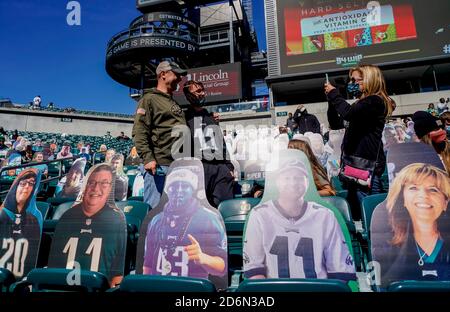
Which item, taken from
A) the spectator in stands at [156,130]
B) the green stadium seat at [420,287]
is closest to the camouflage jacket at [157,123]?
the spectator in stands at [156,130]

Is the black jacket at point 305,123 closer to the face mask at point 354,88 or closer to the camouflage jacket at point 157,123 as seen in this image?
the face mask at point 354,88

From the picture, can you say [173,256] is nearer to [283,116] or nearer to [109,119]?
[283,116]

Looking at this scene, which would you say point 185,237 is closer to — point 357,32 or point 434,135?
point 434,135

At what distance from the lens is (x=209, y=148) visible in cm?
287

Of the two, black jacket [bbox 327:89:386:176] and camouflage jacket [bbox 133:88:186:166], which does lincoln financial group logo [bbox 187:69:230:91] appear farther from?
black jacket [bbox 327:89:386:176]

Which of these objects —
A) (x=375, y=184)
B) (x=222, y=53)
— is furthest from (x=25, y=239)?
(x=222, y=53)

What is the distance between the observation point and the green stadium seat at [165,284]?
1.31 meters

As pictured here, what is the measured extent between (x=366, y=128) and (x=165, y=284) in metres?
1.97

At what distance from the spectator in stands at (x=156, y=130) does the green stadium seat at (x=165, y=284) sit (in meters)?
1.16

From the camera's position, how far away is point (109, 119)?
926 inches

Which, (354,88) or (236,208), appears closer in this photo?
(354,88)

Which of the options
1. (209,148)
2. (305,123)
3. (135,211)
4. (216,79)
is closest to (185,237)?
(135,211)

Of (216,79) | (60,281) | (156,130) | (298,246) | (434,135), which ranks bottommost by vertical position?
(60,281)
